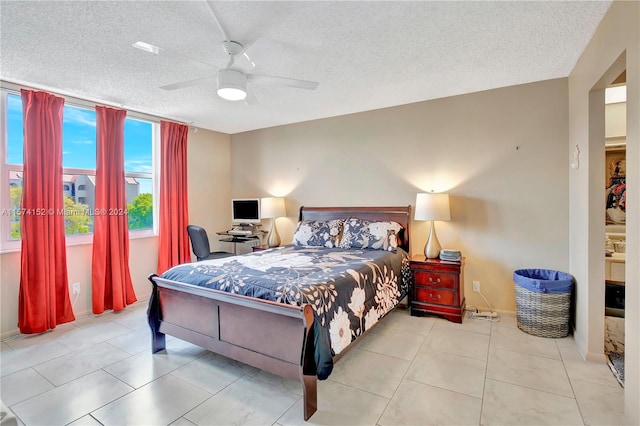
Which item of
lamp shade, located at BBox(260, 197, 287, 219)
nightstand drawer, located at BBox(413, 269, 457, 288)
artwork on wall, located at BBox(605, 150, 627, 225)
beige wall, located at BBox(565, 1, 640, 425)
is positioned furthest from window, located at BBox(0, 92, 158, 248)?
artwork on wall, located at BBox(605, 150, 627, 225)

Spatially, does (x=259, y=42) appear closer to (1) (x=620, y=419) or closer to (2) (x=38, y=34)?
(2) (x=38, y=34)

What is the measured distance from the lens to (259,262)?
293 cm

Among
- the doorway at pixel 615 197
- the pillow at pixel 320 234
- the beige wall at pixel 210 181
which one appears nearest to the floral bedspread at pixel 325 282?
the pillow at pixel 320 234

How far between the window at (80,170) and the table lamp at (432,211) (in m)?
3.60

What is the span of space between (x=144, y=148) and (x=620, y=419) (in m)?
5.31

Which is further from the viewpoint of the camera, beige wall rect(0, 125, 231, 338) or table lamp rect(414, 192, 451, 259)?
table lamp rect(414, 192, 451, 259)

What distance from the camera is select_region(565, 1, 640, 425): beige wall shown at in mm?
1669

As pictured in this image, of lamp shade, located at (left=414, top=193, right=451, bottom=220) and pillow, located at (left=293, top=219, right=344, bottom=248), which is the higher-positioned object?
lamp shade, located at (left=414, top=193, right=451, bottom=220)

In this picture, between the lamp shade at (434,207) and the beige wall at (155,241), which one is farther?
the lamp shade at (434,207)

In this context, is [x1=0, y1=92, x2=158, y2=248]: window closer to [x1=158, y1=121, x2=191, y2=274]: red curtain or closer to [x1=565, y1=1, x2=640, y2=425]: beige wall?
[x1=158, y1=121, x2=191, y2=274]: red curtain

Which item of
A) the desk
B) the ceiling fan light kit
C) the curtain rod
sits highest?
the curtain rod

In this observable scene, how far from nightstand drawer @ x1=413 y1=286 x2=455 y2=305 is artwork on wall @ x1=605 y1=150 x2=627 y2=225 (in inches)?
71.4

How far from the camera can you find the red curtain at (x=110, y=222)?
366cm

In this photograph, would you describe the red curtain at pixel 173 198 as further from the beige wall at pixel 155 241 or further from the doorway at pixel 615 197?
the doorway at pixel 615 197
